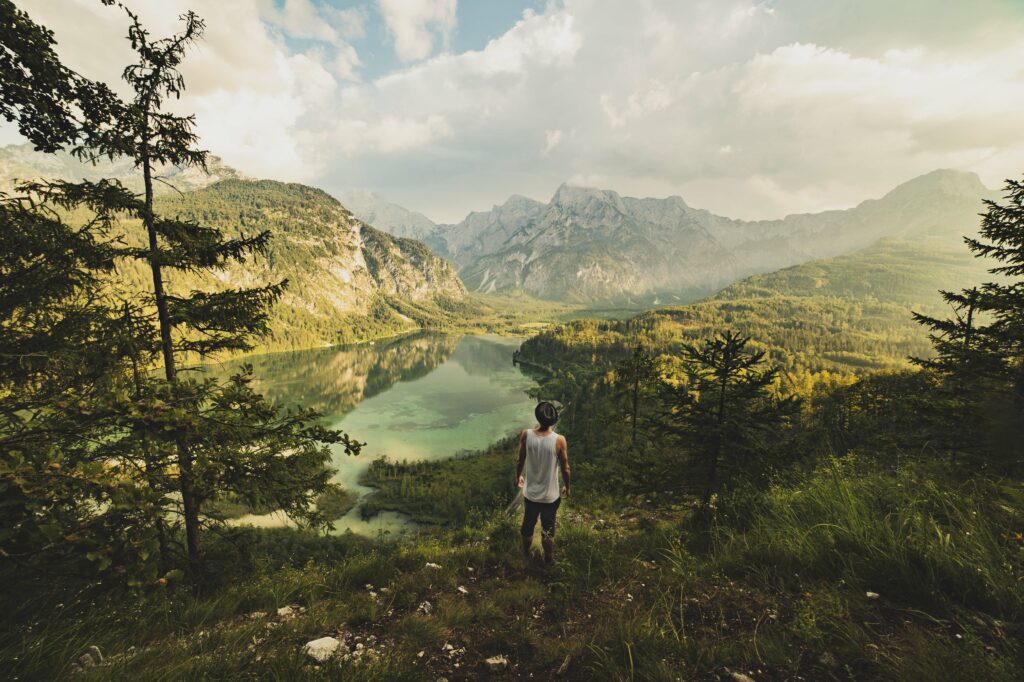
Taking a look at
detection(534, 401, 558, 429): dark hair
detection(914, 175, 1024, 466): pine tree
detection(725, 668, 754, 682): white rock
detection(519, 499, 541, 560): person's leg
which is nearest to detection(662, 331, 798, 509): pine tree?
detection(534, 401, 558, 429): dark hair

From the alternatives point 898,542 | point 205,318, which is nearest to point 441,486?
point 205,318

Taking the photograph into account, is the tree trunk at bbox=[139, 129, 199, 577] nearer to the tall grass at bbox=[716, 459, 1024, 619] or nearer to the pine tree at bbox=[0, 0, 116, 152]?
the pine tree at bbox=[0, 0, 116, 152]

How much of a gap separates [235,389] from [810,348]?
7722 inches

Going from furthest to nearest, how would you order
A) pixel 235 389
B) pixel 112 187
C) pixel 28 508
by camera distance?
pixel 112 187 < pixel 235 389 < pixel 28 508

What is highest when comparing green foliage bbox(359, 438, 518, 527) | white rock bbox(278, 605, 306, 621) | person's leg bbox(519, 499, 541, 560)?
person's leg bbox(519, 499, 541, 560)

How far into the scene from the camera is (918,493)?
455 cm

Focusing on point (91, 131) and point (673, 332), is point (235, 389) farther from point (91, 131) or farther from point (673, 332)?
point (673, 332)

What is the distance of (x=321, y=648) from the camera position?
4.01 m

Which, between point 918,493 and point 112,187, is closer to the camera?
point 918,493

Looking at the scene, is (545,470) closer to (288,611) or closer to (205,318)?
(288,611)

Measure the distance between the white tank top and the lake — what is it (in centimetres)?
3884

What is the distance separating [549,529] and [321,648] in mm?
3433

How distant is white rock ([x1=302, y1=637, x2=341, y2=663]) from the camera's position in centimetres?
383

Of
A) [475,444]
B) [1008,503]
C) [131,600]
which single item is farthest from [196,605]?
[475,444]
